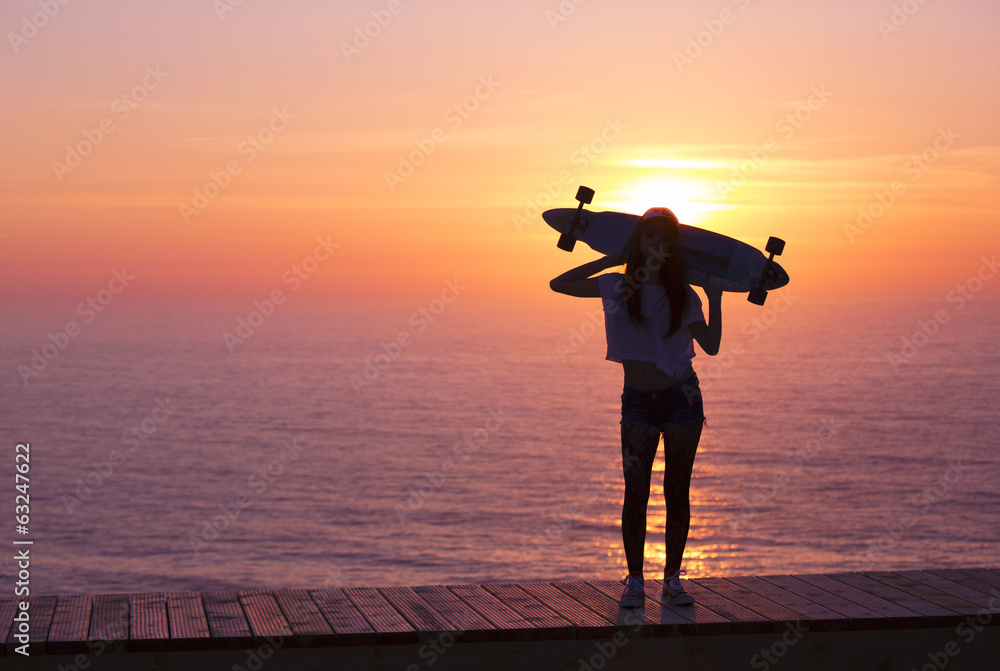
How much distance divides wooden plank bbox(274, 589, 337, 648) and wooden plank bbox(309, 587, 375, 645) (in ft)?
0.11

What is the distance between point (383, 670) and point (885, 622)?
2.97 m

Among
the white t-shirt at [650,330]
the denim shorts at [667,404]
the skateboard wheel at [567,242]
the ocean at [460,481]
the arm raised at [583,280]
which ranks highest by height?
the skateboard wheel at [567,242]

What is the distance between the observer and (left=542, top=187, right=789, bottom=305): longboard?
6.10 meters

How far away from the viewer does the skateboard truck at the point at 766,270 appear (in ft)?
19.7

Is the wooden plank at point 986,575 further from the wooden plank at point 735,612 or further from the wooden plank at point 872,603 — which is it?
the wooden plank at point 735,612

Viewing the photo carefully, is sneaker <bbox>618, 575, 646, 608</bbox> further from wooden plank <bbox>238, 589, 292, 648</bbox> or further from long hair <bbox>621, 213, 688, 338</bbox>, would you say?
wooden plank <bbox>238, 589, 292, 648</bbox>

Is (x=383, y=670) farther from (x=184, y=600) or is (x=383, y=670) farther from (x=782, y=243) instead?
(x=782, y=243)

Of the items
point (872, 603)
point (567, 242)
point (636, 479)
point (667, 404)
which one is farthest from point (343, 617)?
point (872, 603)

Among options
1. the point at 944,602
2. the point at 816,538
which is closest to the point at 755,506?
the point at 816,538

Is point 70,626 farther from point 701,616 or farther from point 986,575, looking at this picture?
point 986,575

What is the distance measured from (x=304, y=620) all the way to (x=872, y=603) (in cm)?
353

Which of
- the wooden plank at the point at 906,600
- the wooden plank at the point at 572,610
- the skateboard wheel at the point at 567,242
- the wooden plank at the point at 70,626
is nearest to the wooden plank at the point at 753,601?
the wooden plank at the point at 906,600

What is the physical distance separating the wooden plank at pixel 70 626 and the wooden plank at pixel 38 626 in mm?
21

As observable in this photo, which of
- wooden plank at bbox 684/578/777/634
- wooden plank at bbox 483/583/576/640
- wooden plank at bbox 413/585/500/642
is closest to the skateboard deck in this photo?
wooden plank at bbox 684/578/777/634
